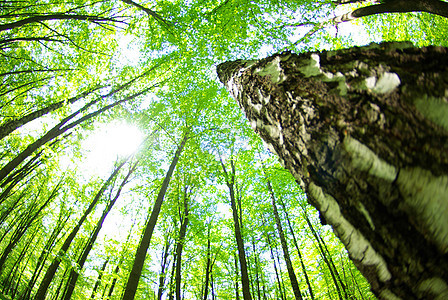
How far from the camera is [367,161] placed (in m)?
0.54

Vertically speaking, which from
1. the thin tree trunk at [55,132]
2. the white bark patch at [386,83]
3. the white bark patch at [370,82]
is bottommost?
the white bark patch at [386,83]

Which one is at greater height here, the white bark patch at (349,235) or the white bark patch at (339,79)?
the white bark patch at (339,79)

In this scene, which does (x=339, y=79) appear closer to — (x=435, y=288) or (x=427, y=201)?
(x=427, y=201)

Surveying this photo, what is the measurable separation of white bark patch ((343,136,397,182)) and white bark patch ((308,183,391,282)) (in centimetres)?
18

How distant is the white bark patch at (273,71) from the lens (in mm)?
985

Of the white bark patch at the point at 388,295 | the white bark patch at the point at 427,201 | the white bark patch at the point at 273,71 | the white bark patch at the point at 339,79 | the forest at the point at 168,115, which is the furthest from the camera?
the forest at the point at 168,115

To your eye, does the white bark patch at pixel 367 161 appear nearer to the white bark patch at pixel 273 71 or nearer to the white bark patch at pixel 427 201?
the white bark patch at pixel 427 201

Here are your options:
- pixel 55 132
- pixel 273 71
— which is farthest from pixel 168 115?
pixel 273 71

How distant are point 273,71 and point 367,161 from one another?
0.72 meters

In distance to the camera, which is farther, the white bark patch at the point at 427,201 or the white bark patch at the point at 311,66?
the white bark patch at the point at 311,66

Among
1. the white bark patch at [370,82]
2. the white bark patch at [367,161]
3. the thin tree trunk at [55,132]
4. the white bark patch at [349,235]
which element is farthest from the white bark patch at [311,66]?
the thin tree trunk at [55,132]

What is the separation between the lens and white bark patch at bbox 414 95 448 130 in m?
0.44

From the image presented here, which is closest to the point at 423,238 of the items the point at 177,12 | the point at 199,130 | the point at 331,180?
the point at 331,180

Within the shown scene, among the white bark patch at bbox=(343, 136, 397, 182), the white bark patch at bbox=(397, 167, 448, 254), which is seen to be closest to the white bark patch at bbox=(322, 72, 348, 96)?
the white bark patch at bbox=(343, 136, 397, 182)
